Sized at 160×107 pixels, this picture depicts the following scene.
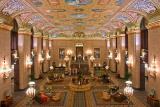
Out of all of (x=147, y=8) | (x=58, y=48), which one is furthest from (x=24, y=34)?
(x=58, y=48)

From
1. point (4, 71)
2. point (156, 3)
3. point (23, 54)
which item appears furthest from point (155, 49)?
point (23, 54)

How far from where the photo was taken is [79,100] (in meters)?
17.6

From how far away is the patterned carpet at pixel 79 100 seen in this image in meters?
16.3

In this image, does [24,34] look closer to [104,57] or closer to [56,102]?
[56,102]

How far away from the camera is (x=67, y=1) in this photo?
14055 mm

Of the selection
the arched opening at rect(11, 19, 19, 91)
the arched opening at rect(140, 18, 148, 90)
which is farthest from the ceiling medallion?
the arched opening at rect(140, 18, 148, 90)

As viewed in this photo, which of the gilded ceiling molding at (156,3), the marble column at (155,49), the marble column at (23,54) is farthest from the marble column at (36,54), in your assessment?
the gilded ceiling molding at (156,3)

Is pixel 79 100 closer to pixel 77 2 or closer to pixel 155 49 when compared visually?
pixel 155 49

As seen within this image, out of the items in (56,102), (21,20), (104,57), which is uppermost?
(21,20)

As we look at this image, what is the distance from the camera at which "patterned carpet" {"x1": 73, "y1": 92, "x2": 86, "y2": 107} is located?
1628cm

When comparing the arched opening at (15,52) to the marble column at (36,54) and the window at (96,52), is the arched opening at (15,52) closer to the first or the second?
the marble column at (36,54)

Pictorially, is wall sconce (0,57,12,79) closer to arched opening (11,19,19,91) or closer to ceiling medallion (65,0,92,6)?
arched opening (11,19,19,91)

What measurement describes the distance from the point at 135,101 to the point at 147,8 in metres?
6.61

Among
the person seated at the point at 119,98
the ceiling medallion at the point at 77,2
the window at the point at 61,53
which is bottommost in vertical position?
the person seated at the point at 119,98
